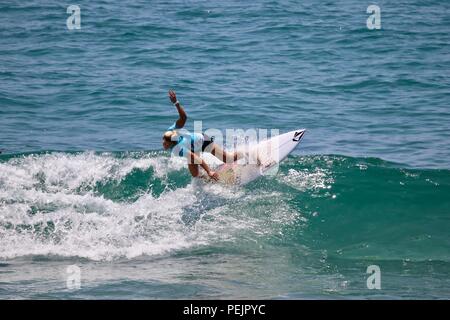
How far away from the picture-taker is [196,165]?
1144 cm

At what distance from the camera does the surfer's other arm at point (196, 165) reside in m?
11.2

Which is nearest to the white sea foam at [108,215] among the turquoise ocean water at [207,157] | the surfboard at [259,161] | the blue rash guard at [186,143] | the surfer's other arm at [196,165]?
the turquoise ocean water at [207,157]

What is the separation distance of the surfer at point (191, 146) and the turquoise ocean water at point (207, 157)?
1.43 ft

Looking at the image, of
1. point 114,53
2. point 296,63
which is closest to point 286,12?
point 296,63

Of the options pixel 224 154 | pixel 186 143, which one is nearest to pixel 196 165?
pixel 186 143

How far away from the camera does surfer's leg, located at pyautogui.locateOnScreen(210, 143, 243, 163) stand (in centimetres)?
1173

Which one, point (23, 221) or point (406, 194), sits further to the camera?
point (406, 194)

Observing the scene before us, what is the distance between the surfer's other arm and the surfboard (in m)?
0.17

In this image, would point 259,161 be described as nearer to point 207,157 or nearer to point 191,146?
point 207,157

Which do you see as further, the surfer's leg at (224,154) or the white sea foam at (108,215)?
the surfer's leg at (224,154)

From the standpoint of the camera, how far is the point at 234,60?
1906 centimetres

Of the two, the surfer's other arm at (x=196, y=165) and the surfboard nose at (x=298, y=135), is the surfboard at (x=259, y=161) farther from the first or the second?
the surfer's other arm at (x=196, y=165)

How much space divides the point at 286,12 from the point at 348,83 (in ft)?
19.8

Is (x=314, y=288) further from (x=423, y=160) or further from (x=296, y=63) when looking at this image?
(x=296, y=63)
